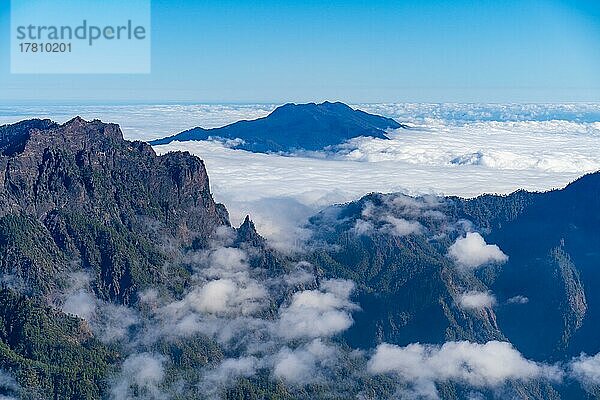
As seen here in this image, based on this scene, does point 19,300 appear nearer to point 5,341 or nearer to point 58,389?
point 5,341

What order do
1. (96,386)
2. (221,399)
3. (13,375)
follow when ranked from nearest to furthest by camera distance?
(13,375) → (96,386) → (221,399)

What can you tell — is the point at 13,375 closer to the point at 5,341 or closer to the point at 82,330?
the point at 5,341

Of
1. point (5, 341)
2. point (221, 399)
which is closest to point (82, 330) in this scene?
point (5, 341)

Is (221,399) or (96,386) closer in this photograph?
(96,386)

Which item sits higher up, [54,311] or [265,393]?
[54,311]

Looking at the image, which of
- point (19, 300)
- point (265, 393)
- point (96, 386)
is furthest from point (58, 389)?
point (265, 393)

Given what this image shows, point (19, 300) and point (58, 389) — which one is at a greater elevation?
point (19, 300)

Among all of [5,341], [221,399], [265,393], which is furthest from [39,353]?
[265,393]

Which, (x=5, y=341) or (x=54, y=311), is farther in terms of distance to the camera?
(x=54, y=311)

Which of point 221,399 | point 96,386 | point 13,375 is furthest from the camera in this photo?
point 221,399
